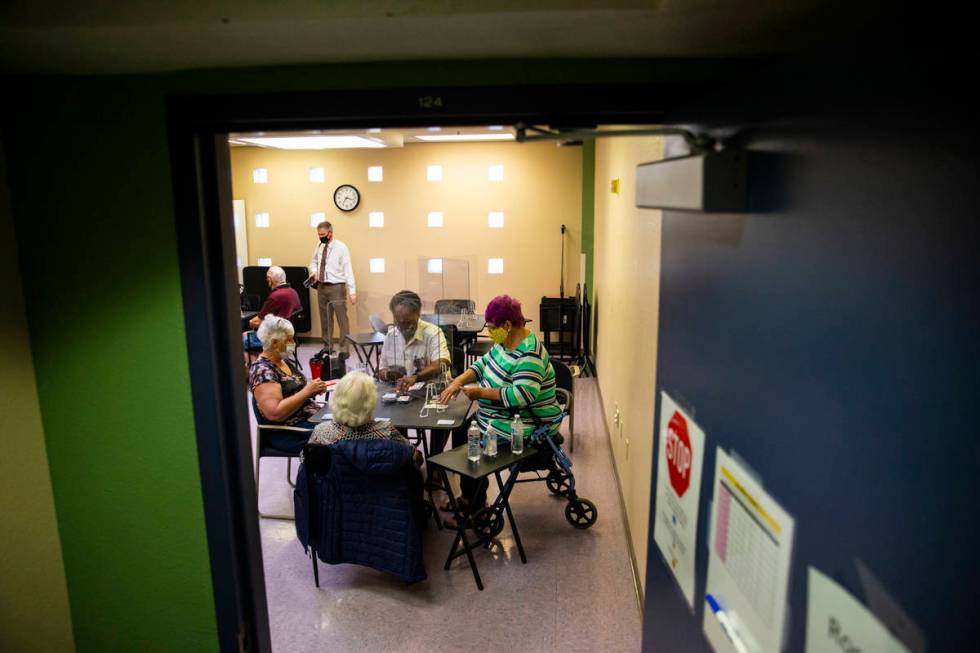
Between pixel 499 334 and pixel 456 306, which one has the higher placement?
pixel 499 334

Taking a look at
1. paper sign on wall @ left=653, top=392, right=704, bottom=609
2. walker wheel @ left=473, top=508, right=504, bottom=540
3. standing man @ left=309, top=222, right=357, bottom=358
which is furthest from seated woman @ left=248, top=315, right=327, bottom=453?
standing man @ left=309, top=222, right=357, bottom=358

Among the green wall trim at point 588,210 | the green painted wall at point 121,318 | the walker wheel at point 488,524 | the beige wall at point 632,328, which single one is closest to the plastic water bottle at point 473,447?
the walker wheel at point 488,524

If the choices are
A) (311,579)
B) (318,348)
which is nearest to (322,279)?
(318,348)

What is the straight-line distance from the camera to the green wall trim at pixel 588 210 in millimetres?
8586

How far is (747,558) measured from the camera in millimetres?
1225

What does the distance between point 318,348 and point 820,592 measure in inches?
350

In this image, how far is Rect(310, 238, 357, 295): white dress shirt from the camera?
860 centimetres

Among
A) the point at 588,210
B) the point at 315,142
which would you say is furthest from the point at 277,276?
the point at 588,210

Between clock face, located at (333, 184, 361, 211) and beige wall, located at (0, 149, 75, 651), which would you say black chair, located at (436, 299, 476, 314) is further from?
beige wall, located at (0, 149, 75, 651)

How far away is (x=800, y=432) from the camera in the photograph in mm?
1036

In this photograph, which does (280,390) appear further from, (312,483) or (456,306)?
(456,306)

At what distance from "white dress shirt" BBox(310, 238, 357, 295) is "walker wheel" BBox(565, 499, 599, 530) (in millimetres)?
5360

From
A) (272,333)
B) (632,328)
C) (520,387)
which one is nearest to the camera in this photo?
(520,387)

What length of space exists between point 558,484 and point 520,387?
1.14 meters
